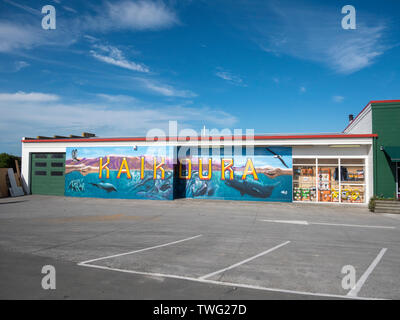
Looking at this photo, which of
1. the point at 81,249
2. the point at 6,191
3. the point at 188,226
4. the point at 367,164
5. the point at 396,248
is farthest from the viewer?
the point at 6,191

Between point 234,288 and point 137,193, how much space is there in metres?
17.7

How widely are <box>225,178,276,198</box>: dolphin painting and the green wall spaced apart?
6.61 metres

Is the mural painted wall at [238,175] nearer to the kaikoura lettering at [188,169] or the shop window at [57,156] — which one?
the kaikoura lettering at [188,169]

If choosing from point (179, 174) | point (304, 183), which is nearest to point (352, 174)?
point (304, 183)

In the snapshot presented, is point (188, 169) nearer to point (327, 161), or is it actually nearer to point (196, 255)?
point (327, 161)

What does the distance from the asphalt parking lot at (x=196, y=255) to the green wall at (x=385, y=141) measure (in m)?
4.38

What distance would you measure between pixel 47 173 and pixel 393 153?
26.0 metres

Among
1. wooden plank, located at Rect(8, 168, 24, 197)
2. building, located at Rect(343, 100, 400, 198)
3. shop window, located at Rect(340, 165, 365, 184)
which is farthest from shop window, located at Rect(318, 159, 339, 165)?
wooden plank, located at Rect(8, 168, 24, 197)

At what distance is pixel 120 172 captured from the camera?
23.0 meters

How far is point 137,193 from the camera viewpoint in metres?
22.7

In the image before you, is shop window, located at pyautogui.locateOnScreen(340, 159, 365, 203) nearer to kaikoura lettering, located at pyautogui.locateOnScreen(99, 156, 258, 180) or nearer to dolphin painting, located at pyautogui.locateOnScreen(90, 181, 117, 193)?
kaikoura lettering, located at pyautogui.locateOnScreen(99, 156, 258, 180)
